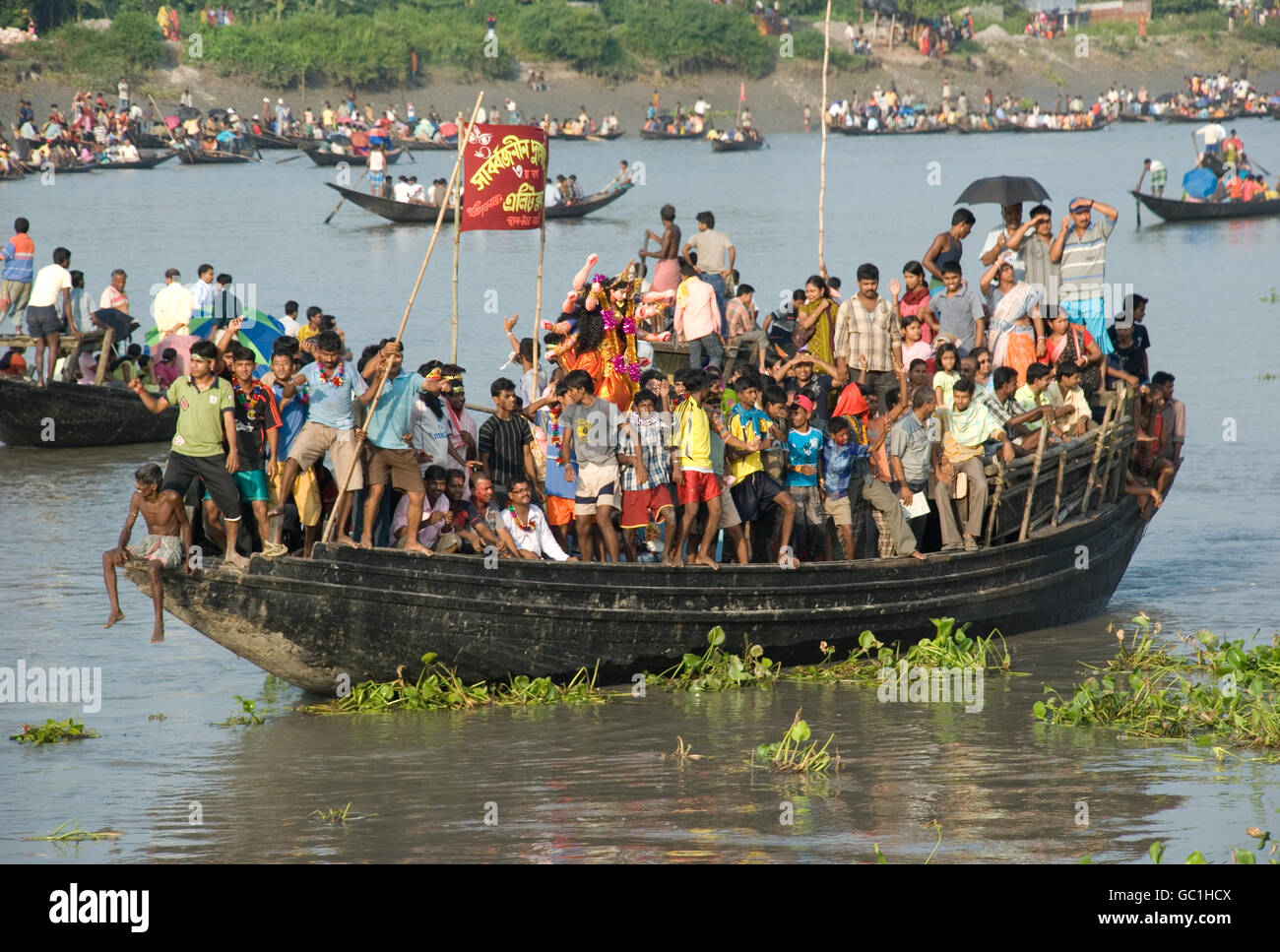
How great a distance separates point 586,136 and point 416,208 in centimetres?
2254

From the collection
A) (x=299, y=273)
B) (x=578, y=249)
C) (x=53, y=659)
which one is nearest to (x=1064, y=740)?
(x=53, y=659)

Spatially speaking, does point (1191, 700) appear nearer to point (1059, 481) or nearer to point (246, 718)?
point (1059, 481)

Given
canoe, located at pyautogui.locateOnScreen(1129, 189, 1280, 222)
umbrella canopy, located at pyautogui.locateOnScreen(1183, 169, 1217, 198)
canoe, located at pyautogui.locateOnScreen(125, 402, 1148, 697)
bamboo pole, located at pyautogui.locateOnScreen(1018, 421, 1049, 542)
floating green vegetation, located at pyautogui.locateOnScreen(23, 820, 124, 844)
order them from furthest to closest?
canoe, located at pyautogui.locateOnScreen(1129, 189, 1280, 222), umbrella canopy, located at pyautogui.locateOnScreen(1183, 169, 1217, 198), bamboo pole, located at pyautogui.locateOnScreen(1018, 421, 1049, 542), canoe, located at pyautogui.locateOnScreen(125, 402, 1148, 697), floating green vegetation, located at pyautogui.locateOnScreen(23, 820, 124, 844)

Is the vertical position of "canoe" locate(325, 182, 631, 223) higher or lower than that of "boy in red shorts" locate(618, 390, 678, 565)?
higher

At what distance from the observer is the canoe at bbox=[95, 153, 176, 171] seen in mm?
52062

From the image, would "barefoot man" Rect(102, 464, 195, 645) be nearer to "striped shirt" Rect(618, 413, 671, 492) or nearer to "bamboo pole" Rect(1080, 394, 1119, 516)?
"striped shirt" Rect(618, 413, 671, 492)

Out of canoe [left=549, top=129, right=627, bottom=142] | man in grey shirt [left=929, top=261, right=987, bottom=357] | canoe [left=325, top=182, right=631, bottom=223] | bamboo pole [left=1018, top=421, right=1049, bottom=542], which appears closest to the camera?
bamboo pole [left=1018, top=421, right=1049, bottom=542]

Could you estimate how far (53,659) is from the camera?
1162cm

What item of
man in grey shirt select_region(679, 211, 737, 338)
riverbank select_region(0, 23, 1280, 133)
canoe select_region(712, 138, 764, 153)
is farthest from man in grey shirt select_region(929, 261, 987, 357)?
canoe select_region(712, 138, 764, 153)

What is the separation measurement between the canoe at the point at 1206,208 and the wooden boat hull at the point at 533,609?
3139cm

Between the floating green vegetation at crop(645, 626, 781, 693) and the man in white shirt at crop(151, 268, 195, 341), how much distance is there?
9.32 m

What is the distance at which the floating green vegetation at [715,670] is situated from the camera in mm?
10328

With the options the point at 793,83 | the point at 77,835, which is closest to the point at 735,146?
the point at 793,83
